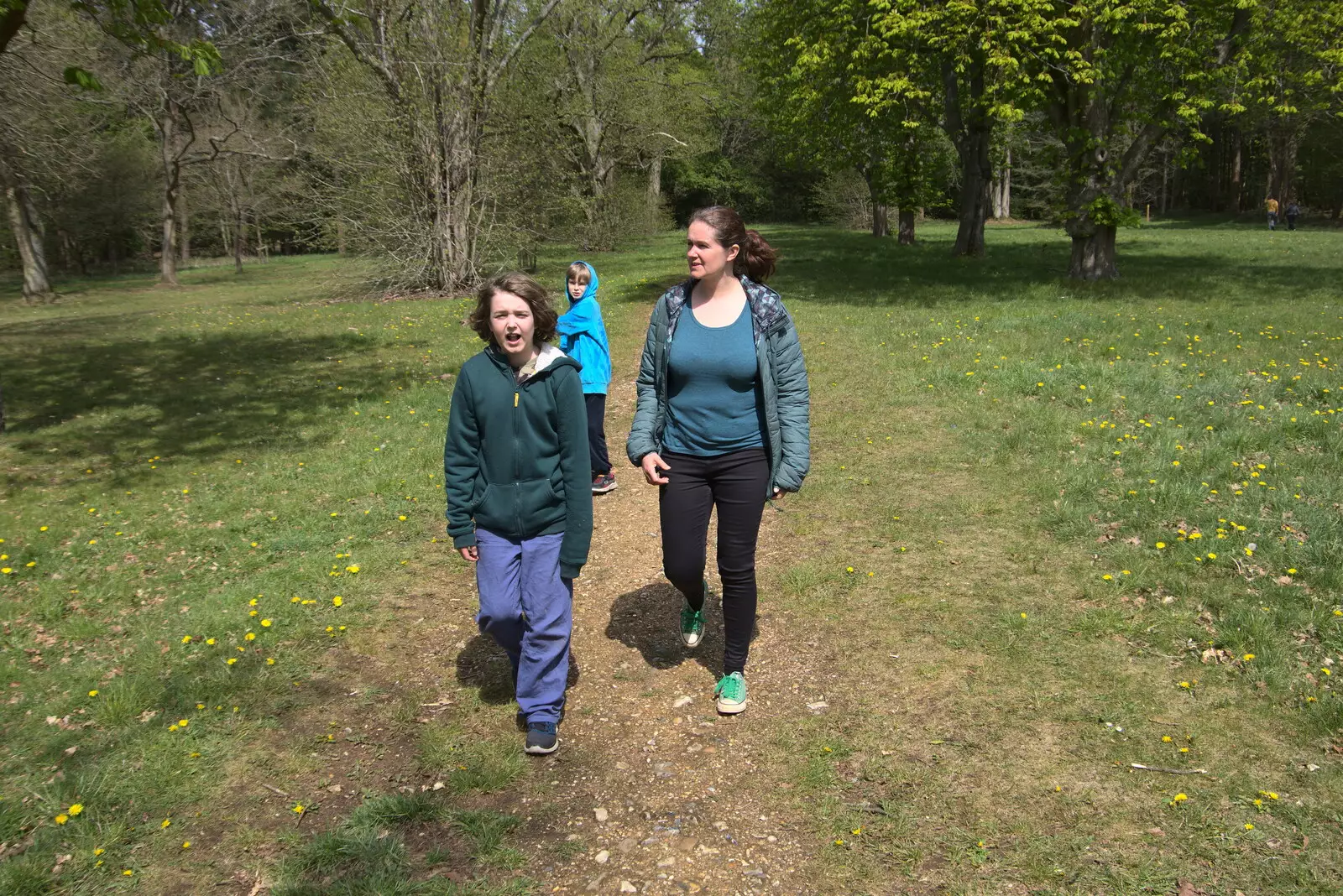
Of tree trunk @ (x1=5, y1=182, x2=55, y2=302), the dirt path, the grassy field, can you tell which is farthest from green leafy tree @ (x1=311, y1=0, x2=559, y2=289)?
the dirt path

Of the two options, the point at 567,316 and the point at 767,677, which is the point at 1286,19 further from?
the point at 767,677

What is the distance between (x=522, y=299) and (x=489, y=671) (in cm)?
209

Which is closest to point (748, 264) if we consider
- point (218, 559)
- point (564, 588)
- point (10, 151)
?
point (564, 588)

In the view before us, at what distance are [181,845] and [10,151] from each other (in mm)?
20501

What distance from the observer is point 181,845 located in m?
3.27

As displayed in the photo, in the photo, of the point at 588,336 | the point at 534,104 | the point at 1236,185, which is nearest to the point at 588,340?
the point at 588,336

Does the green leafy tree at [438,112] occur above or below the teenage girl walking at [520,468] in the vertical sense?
above

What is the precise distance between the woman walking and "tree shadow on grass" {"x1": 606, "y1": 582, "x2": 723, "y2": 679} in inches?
35.0

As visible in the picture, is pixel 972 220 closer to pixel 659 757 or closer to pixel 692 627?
pixel 692 627

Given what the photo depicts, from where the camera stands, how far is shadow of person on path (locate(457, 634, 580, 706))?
4398mm

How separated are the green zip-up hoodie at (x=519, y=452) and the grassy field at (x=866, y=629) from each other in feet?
3.49

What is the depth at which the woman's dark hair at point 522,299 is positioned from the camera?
3.62 m

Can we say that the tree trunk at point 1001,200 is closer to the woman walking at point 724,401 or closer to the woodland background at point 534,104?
the woodland background at point 534,104

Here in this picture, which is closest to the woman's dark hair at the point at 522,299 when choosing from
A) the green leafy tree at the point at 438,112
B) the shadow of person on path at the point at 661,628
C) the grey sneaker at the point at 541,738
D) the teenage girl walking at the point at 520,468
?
the teenage girl walking at the point at 520,468
